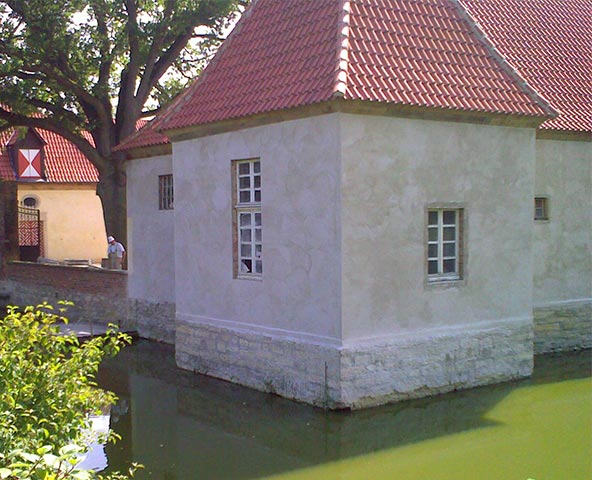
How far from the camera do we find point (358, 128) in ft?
37.3

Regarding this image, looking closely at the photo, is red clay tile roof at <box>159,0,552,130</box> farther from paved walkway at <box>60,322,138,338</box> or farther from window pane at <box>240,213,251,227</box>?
paved walkway at <box>60,322,138,338</box>

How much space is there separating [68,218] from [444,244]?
24.3 m

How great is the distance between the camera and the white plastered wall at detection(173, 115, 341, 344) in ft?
37.5

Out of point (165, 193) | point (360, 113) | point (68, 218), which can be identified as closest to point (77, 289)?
point (165, 193)

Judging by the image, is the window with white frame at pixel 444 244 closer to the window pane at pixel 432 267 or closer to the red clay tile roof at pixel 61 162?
the window pane at pixel 432 267

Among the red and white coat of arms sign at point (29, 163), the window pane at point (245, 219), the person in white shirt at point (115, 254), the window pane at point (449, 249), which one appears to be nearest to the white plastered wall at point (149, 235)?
the person in white shirt at point (115, 254)

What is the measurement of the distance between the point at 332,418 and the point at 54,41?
13.3 metres

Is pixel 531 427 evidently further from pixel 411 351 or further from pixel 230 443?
pixel 230 443

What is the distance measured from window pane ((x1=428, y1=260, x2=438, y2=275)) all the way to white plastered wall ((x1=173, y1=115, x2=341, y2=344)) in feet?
6.34

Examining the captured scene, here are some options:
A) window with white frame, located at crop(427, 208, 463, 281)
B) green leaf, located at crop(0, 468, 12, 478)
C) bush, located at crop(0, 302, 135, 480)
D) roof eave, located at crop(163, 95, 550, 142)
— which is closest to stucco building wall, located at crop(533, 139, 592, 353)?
roof eave, located at crop(163, 95, 550, 142)

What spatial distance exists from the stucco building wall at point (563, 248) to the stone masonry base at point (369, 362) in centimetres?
194

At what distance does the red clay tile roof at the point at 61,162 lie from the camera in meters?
32.7

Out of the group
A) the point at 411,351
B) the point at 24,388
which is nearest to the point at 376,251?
the point at 411,351

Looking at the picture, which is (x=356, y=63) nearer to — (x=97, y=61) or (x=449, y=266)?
(x=449, y=266)
